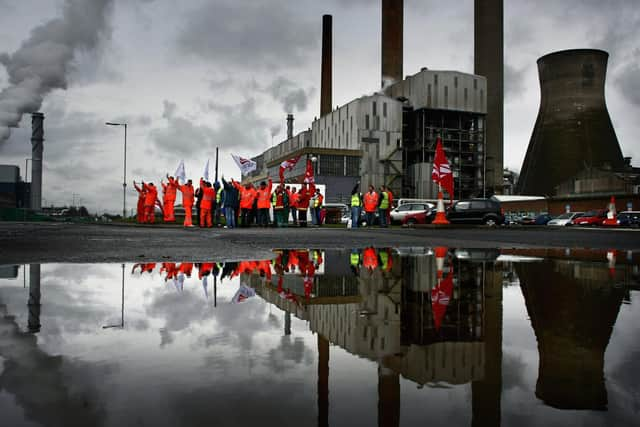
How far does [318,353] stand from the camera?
85.8 inches

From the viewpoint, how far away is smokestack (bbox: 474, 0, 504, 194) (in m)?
52.4

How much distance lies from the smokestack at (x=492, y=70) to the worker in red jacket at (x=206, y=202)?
127ft

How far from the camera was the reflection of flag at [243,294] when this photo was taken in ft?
11.8

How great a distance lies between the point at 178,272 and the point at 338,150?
45.5 meters

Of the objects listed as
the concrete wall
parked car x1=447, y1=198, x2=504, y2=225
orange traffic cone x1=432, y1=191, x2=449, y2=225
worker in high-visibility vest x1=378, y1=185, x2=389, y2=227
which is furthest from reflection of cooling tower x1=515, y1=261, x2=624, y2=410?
the concrete wall

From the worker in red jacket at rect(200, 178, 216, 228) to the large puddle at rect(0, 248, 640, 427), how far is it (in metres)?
16.3

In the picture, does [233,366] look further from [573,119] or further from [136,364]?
[573,119]

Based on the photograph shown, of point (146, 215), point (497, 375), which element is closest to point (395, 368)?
point (497, 375)

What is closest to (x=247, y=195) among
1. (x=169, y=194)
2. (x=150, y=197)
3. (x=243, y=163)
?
(x=169, y=194)

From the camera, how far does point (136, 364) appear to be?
6.56ft

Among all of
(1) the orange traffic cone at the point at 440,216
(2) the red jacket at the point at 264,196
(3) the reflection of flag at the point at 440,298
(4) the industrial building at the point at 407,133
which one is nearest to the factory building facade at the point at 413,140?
(4) the industrial building at the point at 407,133

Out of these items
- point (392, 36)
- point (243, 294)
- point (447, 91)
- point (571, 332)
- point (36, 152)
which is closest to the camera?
point (571, 332)

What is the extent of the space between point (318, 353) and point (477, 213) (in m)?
27.6

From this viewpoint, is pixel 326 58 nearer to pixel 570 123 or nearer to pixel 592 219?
pixel 570 123
